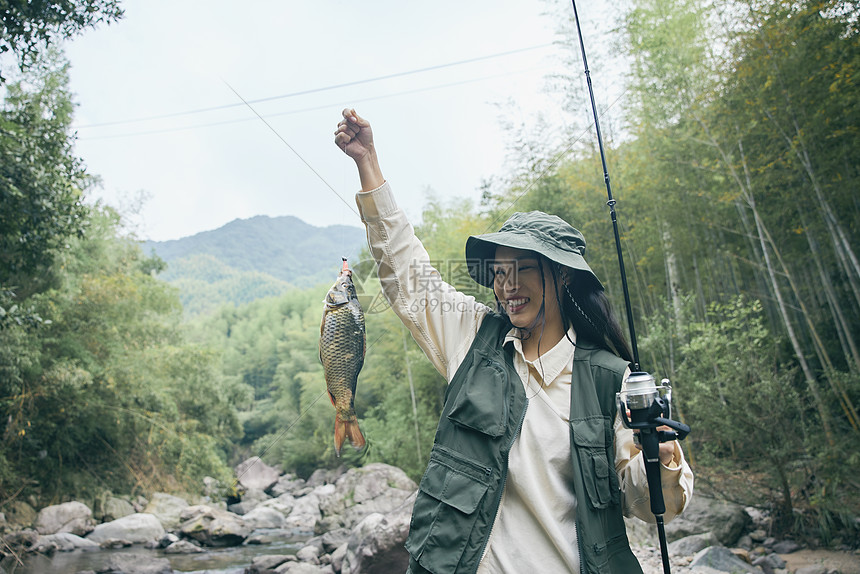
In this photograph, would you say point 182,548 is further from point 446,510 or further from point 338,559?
point 446,510

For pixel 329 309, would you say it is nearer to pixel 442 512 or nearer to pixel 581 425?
pixel 442 512

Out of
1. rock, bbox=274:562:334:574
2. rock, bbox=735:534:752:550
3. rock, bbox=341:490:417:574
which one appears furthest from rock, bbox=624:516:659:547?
rock, bbox=274:562:334:574

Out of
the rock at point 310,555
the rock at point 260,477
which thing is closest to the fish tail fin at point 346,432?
the rock at point 310,555

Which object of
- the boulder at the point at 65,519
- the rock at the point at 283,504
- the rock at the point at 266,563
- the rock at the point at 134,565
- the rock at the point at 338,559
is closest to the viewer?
the rock at the point at 338,559

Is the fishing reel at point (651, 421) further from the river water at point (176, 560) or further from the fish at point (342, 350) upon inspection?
the river water at point (176, 560)

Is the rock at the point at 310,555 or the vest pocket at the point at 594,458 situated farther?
the rock at the point at 310,555

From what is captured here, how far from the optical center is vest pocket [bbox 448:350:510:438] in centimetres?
160

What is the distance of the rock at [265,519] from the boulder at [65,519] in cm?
328

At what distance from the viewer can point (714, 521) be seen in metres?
7.98

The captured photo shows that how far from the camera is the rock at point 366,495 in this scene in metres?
11.7

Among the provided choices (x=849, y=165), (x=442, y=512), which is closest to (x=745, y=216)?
(x=849, y=165)

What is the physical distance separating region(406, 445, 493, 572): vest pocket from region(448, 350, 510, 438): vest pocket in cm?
9

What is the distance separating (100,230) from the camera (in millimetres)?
13906

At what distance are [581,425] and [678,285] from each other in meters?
8.91
